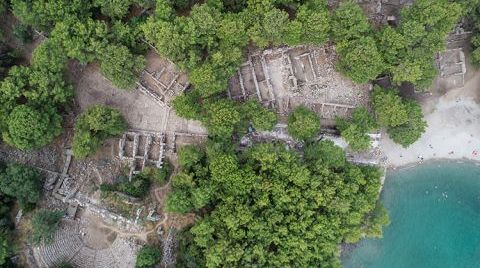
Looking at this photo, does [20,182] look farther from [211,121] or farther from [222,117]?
[222,117]

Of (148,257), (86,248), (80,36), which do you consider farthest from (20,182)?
(80,36)

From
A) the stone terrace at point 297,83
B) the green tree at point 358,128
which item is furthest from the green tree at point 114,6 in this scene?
the green tree at point 358,128

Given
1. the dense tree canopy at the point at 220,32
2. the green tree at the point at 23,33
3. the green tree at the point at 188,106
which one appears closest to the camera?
the dense tree canopy at the point at 220,32

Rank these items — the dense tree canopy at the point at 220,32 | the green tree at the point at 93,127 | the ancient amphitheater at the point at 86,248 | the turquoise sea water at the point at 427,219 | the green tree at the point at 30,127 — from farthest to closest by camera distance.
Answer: the turquoise sea water at the point at 427,219
the ancient amphitheater at the point at 86,248
the green tree at the point at 93,127
the dense tree canopy at the point at 220,32
the green tree at the point at 30,127

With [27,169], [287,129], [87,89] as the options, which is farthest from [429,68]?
[27,169]

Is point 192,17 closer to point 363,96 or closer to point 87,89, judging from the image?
point 87,89

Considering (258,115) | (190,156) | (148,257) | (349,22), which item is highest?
(349,22)

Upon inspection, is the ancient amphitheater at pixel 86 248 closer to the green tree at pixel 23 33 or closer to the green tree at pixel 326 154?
the green tree at pixel 23 33
